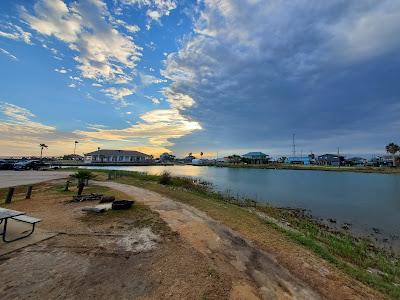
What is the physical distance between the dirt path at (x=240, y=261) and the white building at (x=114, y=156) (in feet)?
399

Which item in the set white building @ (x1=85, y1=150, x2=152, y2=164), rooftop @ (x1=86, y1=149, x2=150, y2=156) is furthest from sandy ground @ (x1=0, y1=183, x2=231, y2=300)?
rooftop @ (x1=86, y1=149, x2=150, y2=156)

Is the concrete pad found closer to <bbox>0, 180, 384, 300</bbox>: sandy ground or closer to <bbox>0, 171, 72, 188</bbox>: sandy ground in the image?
<bbox>0, 180, 384, 300</bbox>: sandy ground

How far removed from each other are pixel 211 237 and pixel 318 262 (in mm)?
3785

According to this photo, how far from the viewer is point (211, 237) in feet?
30.2

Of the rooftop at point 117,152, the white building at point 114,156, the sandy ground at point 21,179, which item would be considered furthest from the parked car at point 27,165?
the rooftop at point 117,152

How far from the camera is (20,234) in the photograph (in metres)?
8.23

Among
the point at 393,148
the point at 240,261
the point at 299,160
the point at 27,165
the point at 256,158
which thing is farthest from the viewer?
the point at 299,160

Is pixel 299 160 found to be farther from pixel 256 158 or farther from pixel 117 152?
pixel 117 152

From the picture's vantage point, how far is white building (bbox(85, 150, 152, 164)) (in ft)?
404

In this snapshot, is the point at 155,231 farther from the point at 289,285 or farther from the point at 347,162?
the point at 347,162

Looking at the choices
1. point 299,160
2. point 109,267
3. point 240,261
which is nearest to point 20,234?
point 109,267

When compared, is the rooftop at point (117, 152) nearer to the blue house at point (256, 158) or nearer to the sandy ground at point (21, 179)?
the blue house at point (256, 158)

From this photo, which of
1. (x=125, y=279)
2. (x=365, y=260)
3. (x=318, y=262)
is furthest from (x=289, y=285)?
(x=365, y=260)

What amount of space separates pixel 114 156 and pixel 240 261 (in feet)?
430
